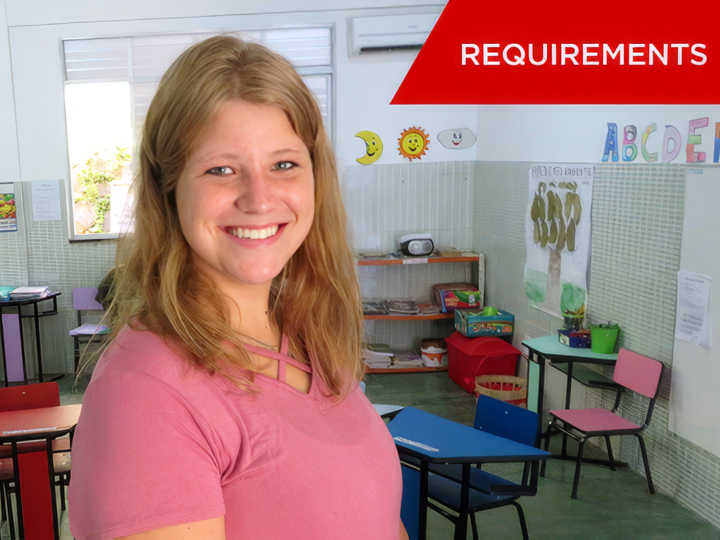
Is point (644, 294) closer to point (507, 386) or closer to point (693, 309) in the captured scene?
point (693, 309)

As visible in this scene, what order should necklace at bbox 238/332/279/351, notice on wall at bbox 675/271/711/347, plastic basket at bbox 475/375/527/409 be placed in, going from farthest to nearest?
plastic basket at bbox 475/375/527/409 → notice on wall at bbox 675/271/711/347 → necklace at bbox 238/332/279/351

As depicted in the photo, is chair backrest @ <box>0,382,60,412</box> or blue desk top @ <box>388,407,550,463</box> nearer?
blue desk top @ <box>388,407,550,463</box>

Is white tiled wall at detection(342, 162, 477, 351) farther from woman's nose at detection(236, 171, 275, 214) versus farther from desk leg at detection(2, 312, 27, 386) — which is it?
woman's nose at detection(236, 171, 275, 214)

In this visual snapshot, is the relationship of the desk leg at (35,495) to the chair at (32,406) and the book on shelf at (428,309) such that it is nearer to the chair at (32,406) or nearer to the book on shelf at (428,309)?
the chair at (32,406)

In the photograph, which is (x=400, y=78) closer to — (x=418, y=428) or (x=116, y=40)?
(x=116, y=40)

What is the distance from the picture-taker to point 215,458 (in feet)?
2.62

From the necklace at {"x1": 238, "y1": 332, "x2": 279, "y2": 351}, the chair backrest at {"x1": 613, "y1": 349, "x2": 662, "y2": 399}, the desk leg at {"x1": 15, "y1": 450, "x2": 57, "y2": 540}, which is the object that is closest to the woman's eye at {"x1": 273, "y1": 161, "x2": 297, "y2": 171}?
the necklace at {"x1": 238, "y1": 332, "x2": 279, "y2": 351}

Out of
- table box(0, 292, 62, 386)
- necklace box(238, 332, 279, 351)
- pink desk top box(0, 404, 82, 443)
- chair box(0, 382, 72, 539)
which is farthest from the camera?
table box(0, 292, 62, 386)

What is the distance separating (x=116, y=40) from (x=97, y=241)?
5.93 ft

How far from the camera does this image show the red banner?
3.20 metres

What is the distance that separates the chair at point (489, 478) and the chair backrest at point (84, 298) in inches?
155

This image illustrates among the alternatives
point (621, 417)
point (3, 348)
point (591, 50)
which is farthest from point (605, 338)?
point (3, 348)

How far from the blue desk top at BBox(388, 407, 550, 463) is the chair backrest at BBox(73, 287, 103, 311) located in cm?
388

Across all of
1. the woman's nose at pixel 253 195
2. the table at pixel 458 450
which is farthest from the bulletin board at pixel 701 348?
A: the woman's nose at pixel 253 195
